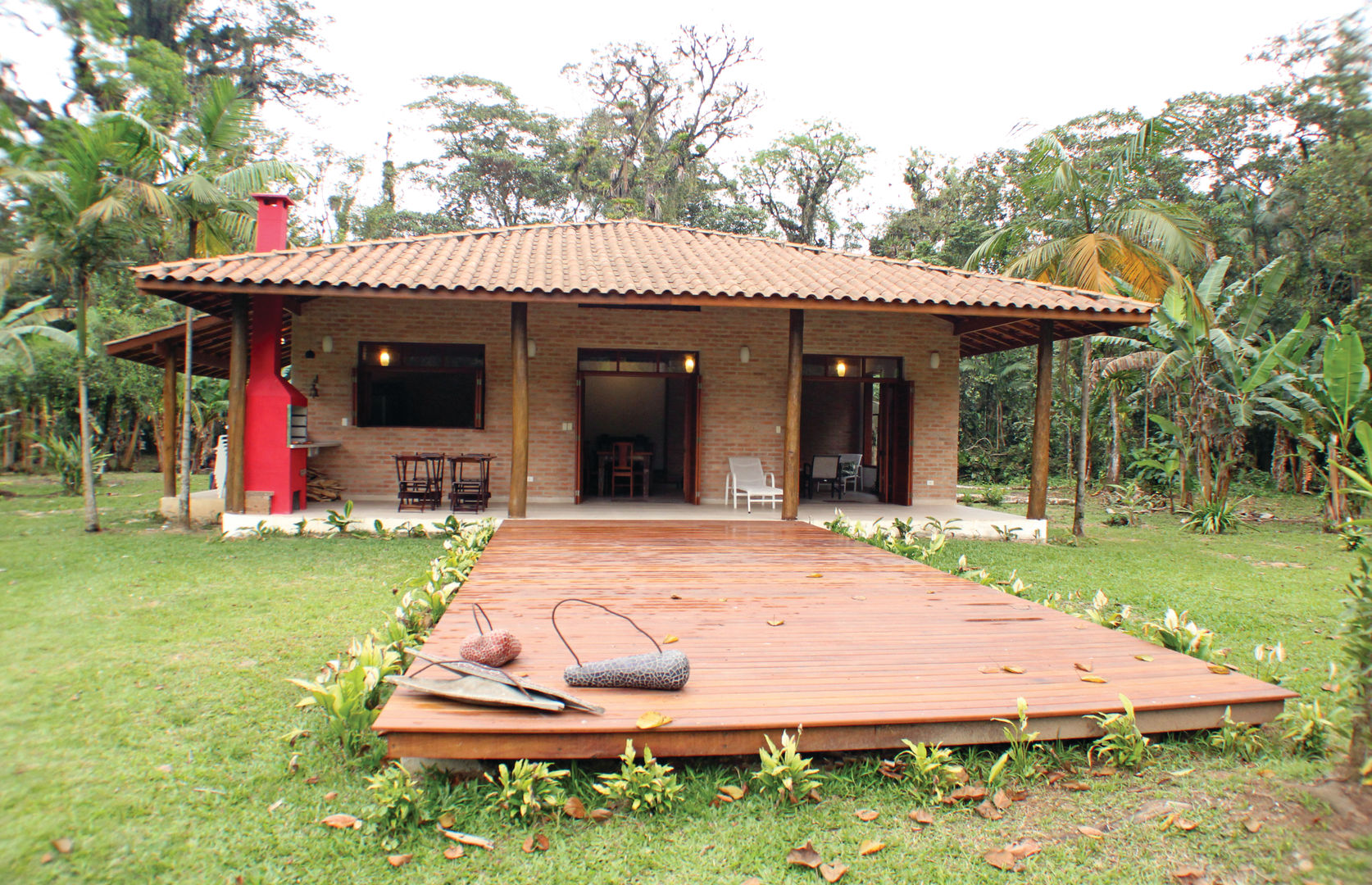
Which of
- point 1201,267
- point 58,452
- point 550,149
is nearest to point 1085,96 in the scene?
point 1201,267

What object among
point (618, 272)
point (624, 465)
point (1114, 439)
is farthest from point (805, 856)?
point (1114, 439)

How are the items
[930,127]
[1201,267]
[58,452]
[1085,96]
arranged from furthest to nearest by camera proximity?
1. [930,127]
2. [1085,96]
3. [1201,267]
4. [58,452]

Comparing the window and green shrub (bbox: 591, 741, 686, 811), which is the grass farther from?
the window

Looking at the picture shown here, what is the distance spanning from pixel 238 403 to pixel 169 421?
9.73 feet

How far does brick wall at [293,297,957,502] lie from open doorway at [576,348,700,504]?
0.18 m

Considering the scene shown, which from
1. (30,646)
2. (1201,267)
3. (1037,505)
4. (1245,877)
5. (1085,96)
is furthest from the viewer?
(1085,96)

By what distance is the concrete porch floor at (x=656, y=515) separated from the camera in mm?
8797

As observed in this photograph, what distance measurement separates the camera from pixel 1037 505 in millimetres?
9797

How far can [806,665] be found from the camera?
3.41 meters

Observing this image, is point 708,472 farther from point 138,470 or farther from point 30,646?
point 138,470

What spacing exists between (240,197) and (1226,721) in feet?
42.4

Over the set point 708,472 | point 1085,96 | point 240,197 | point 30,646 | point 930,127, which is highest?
point 930,127

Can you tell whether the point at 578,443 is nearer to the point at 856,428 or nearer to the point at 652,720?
the point at 856,428

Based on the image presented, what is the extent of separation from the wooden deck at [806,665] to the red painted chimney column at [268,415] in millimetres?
4636
